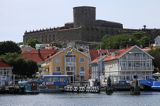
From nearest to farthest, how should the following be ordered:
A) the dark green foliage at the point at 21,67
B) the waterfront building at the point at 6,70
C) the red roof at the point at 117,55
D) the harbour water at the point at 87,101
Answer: the harbour water at the point at 87,101, the waterfront building at the point at 6,70, the red roof at the point at 117,55, the dark green foliage at the point at 21,67

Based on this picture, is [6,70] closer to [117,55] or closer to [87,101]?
[117,55]

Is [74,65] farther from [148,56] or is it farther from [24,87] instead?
[24,87]

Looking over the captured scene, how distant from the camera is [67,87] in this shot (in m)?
106

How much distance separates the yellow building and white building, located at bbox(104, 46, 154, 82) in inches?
375

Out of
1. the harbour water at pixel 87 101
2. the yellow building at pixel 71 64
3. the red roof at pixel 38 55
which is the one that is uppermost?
the red roof at pixel 38 55

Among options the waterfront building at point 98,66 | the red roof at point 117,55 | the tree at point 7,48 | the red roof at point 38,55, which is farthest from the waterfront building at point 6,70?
the tree at point 7,48

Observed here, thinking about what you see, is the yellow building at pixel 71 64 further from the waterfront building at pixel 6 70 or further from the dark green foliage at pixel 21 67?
the waterfront building at pixel 6 70

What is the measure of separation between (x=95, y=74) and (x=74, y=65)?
5201 mm

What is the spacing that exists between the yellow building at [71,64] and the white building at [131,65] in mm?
9532

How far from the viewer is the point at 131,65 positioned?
125938 millimetres

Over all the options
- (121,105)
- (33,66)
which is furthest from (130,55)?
(121,105)

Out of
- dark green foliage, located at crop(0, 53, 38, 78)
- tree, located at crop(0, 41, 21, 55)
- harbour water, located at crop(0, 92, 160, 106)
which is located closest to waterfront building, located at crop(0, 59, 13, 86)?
dark green foliage, located at crop(0, 53, 38, 78)

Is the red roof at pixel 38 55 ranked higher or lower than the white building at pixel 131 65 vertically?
higher

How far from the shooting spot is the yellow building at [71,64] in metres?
134
